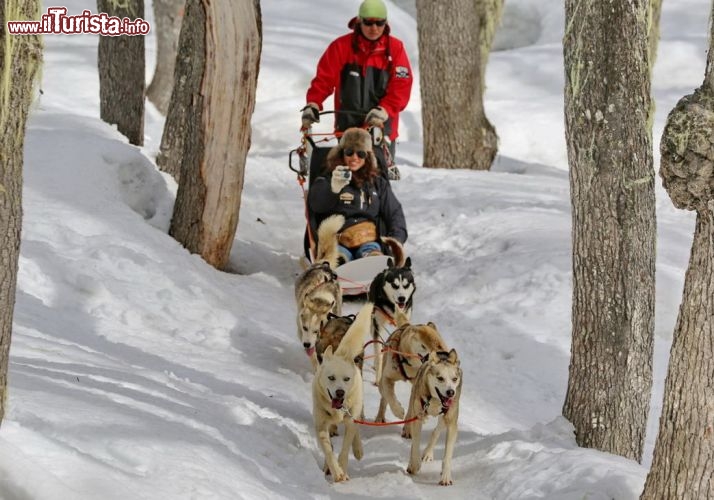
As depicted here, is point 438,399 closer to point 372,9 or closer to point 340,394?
point 340,394

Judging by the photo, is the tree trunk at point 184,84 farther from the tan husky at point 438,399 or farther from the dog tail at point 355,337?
the tan husky at point 438,399

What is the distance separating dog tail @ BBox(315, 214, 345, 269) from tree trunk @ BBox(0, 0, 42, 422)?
4.28 metres

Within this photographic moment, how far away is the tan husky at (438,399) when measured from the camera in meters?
5.81

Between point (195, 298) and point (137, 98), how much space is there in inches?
134

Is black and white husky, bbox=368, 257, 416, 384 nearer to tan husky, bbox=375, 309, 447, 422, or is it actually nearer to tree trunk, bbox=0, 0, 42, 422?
tan husky, bbox=375, 309, 447, 422

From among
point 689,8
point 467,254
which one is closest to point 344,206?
point 467,254

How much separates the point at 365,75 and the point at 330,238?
221 centimetres

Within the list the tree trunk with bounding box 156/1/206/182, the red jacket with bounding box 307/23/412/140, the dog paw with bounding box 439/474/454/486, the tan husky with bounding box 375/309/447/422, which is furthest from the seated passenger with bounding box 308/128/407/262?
the dog paw with bounding box 439/474/454/486

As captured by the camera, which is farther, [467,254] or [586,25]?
[467,254]

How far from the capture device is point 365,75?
10008mm

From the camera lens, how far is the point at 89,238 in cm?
849

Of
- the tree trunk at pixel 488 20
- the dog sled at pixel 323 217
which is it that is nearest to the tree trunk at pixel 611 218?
the dog sled at pixel 323 217

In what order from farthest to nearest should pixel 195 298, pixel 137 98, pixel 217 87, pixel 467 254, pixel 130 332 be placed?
pixel 137 98 < pixel 467 254 < pixel 217 87 < pixel 195 298 < pixel 130 332

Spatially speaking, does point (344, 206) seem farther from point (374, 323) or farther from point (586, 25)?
point (586, 25)
